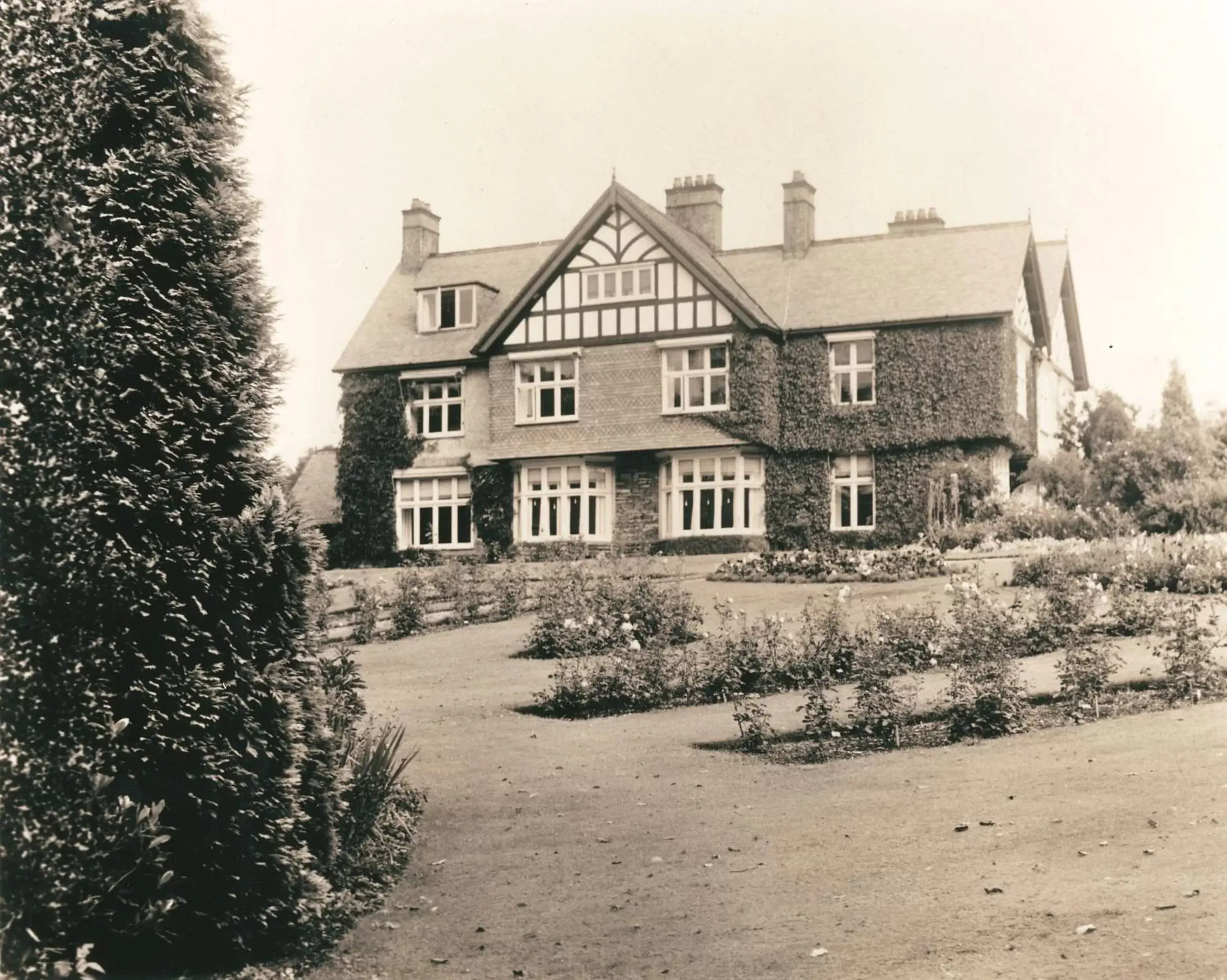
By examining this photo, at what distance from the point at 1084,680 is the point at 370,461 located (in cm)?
2228

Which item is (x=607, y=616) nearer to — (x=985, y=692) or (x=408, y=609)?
(x=408, y=609)

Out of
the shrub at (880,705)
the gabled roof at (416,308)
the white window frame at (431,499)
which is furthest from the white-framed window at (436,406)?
the shrub at (880,705)

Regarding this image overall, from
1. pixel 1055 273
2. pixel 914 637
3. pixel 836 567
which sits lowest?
pixel 914 637

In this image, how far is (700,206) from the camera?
29656 millimetres

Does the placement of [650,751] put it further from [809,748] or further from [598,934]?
[598,934]

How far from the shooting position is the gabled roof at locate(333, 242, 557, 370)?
29656 millimetres

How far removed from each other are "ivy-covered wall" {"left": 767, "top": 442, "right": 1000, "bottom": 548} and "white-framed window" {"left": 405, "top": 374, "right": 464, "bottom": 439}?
25.0 ft

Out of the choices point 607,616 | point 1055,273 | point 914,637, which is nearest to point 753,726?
point 914,637

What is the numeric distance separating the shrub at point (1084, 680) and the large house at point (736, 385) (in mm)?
16626

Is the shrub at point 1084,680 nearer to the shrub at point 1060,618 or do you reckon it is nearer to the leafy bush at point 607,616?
the shrub at point 1060,618

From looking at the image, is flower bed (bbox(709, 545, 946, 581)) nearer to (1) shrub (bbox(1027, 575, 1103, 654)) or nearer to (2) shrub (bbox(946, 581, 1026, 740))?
(1) shrub (bbox(1027, 575, 1103, 654))

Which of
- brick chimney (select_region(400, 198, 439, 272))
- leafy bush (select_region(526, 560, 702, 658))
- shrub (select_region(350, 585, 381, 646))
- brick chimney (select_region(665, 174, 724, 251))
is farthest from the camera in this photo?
brick chimney (select_region(400, 198, 439, 272))

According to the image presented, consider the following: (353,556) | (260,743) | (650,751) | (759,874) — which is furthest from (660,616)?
(353,556)

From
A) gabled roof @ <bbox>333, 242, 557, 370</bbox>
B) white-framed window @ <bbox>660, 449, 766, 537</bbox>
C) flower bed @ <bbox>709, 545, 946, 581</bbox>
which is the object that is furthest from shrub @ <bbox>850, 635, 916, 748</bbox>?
gabled roof @ <bbox>333, 242, 557, 370</bbox>
